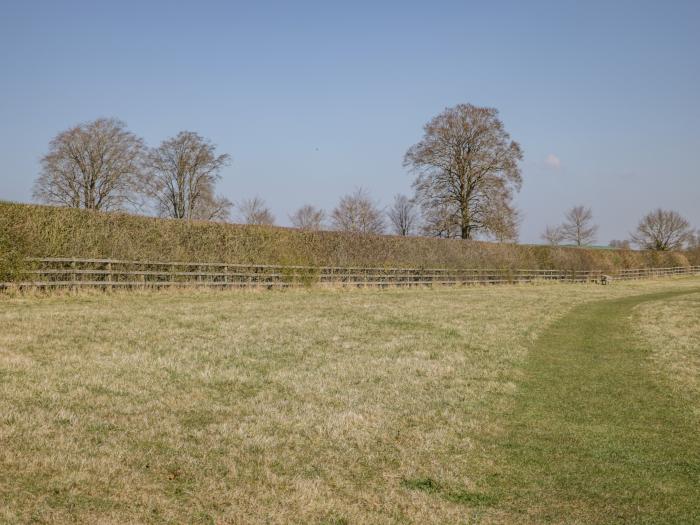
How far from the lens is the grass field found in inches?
205

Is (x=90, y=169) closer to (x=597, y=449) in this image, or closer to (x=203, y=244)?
(x=203, y=244)

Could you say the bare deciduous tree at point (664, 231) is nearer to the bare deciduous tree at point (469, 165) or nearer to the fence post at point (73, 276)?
the bare deciduous tree at point (469, 165)

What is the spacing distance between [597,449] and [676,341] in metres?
11.0

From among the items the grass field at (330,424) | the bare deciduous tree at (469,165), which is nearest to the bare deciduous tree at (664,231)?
the bare deciduous tree at (469,165)

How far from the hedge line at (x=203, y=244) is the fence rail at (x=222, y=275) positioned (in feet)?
1.34

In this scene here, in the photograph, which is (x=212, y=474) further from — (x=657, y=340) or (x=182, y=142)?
(x=182, y=142)

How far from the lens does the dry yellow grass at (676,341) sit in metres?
11.0

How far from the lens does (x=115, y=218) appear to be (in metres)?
23.0

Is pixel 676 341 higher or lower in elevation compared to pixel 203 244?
lower

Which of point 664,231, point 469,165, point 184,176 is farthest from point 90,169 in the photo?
point 664,231

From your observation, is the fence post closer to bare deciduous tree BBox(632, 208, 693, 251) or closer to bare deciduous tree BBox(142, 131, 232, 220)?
bare deciduous tree BBox(142, 131, 232, 220)

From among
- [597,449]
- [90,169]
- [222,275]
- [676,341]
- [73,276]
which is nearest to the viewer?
[597,449]

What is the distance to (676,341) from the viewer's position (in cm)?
1614

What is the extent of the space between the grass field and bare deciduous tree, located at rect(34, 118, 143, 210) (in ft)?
103
